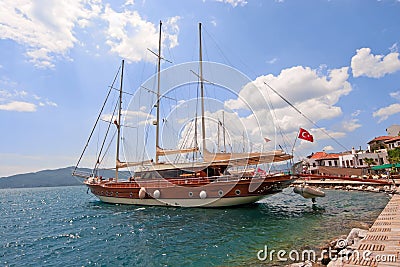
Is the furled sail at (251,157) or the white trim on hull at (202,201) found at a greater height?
the furled sail at (251,157)

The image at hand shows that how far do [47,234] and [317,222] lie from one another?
1969 cm

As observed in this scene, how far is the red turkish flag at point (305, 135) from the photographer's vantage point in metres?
19.8

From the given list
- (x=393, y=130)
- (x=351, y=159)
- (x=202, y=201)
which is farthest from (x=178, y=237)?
(x=393, y=130)

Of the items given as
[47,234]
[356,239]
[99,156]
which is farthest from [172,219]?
[99,156]

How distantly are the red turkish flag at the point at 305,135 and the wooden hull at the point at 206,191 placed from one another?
4374 millimetres

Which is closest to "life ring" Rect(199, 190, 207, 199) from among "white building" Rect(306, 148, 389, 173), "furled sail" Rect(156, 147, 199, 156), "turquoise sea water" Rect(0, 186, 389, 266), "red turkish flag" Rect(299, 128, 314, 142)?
"turquoise sea water" Rect(0, 186, 389, 266)

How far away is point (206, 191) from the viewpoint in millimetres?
23484

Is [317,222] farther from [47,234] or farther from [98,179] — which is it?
[98,179]

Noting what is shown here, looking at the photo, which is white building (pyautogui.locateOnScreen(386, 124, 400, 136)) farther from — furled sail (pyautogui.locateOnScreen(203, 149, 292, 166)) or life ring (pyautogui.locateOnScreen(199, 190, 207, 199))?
life ring (pyautogui.locateOnScreen(199, 190, 207, 199))

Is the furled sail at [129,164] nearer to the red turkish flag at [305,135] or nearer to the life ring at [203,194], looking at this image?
the life ring at [203,194]

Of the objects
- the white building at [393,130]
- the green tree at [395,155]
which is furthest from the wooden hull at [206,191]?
the white building at [393,130]

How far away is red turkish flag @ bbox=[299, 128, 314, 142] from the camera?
1978 centimetres

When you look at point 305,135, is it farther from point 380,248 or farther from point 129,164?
point 129,164

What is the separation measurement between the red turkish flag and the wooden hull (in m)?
4.37
